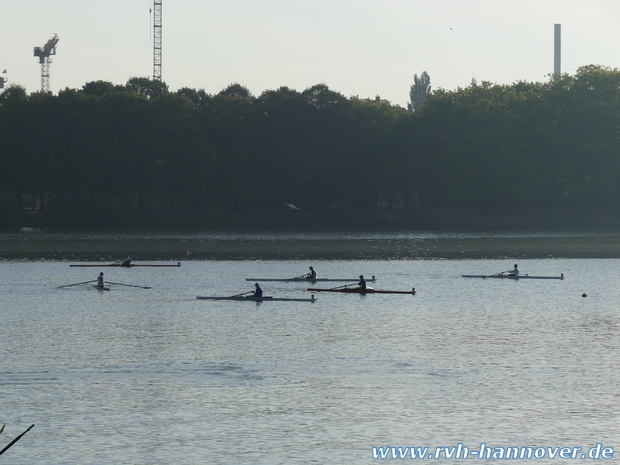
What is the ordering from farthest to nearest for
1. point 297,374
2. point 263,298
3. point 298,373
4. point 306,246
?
point 306,246 → point 263,298 → point 298,373 → point 297,374

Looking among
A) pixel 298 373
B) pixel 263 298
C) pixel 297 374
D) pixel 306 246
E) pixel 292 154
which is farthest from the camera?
pixel 292 154

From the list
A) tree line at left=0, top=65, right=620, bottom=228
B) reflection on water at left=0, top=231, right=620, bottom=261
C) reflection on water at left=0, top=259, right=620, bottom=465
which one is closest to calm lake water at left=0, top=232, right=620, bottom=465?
reflection on water at left=0, top=259, right=620, bottom=465

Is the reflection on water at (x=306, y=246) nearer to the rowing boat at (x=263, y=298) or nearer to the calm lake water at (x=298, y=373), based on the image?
the calm lake water at (x=298, y=373)

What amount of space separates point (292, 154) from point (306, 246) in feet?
126

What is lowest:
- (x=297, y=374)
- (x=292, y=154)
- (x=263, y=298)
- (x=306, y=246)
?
(x=297, y=374)

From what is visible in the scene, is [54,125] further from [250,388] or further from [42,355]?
[250,388]

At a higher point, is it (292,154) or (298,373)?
(292,154)

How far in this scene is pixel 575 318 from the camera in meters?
60.3

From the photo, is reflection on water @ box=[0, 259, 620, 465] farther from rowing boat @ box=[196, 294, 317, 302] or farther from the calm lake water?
rowing boat @ box=[196, 294, 317, 302]

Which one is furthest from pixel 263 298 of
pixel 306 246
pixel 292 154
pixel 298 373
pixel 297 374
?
pixel 292 154

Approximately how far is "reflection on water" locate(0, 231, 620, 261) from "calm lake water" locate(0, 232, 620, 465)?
29.6 metres

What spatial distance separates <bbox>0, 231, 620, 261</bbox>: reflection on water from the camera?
105875 mm

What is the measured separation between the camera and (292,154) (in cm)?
15538

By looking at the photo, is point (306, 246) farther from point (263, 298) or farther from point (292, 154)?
point (263, 298)
